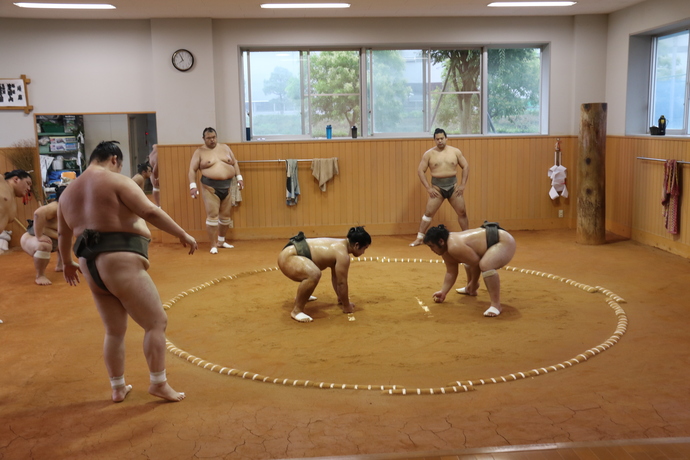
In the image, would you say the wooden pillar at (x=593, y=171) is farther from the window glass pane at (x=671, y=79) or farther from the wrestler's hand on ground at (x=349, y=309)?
the wrestler's hand on ground at (x=349, y=309)

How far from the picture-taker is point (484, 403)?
3281mm

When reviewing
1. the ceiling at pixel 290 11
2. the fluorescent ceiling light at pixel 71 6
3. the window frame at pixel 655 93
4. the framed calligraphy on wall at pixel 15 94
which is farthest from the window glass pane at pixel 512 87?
the framed calligraphy on wall at pixel 15 94

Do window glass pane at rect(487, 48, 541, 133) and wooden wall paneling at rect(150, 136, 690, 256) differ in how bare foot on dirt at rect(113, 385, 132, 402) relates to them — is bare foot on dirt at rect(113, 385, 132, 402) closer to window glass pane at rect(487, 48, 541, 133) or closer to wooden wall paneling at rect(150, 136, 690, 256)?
wooden wall paneling at rect(150, 136, 690, 256)

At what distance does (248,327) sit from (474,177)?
460 centimetres

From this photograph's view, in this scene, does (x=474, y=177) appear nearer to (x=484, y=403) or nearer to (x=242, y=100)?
(x=242, y=100)

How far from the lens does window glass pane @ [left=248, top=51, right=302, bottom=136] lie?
8.29 meters

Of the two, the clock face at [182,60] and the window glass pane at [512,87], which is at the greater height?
the clock face at [182,60]

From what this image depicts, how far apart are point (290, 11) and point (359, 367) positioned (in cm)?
500

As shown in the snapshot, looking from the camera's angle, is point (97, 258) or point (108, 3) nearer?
point (97, 258)

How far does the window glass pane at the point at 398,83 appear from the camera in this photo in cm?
837

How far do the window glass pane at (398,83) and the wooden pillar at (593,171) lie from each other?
208 cm

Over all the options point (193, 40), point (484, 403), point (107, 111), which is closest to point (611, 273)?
point (484, 403)

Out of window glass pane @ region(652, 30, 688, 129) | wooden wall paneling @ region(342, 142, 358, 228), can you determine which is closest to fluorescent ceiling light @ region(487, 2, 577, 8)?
window glass pane @ region(652, 30, 688, 129)

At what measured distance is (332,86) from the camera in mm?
8328
